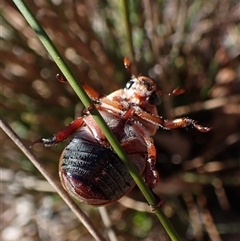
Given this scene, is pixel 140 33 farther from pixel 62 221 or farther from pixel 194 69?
pixel 62 221

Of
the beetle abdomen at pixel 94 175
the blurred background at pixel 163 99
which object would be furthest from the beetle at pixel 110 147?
the blurred background at pixel 163 99

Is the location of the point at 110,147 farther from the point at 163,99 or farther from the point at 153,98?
the point at 163,99

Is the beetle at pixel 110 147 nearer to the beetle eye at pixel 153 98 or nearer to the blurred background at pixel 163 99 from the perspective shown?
the beetle eye at pixel 153 98

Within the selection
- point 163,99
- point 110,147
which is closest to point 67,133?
point 110,147

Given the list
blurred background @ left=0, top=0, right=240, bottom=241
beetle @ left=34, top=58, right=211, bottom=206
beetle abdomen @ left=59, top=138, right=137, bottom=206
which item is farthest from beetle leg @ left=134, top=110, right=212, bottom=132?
blurred background @ left=0, top=0, right=240, bottom=241

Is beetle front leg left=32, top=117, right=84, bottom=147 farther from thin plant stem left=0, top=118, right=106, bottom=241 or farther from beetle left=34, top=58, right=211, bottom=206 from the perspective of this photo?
thin plant stem left=0, top=118, right=106, bottom=241

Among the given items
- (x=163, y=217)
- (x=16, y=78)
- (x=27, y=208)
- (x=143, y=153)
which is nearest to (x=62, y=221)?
(x=27, y=208)

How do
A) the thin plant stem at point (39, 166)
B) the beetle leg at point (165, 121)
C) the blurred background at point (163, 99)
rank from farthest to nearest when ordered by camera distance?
the blurred background at point (163, 99), the beetle leg at point (165, 121), the thin plant stem at point (39, 166)
